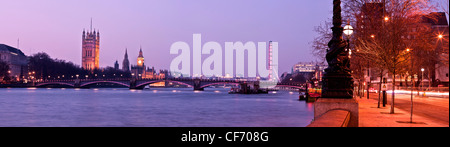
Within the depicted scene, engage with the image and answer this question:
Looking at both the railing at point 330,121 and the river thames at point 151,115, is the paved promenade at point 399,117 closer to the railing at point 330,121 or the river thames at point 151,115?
the railing at point 330,121

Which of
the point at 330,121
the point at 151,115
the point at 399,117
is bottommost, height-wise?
the point at 151,115

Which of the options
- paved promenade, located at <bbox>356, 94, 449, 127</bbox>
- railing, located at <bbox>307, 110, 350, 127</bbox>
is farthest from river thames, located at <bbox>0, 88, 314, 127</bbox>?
railing, located at <bbox>307, 110, 350, 127</bbox>

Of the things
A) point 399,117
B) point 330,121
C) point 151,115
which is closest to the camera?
point 330,121

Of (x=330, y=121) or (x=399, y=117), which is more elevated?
(x=330, y=121)

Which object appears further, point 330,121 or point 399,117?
point 399,117

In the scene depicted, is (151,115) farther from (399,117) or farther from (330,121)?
(330,121)

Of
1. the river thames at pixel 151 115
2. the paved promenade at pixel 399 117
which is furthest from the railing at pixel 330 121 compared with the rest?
the river thames at pixel 151 115

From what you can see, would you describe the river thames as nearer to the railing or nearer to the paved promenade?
the paved promenade

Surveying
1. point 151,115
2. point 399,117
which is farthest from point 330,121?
point 151,115

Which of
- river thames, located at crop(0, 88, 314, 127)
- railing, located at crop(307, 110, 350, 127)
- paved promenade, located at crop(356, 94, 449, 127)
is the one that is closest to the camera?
railing, located at crop(307, 110, 350, 127)

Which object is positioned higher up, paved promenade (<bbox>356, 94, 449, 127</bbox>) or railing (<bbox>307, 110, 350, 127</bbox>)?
railing (<bbox>307, 110, 350, 127</bbox>)

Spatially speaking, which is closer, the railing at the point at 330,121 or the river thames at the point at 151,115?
the railing at the point at 330,121

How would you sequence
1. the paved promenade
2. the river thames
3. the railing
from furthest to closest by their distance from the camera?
the river thames < the paved promenade < the railing
